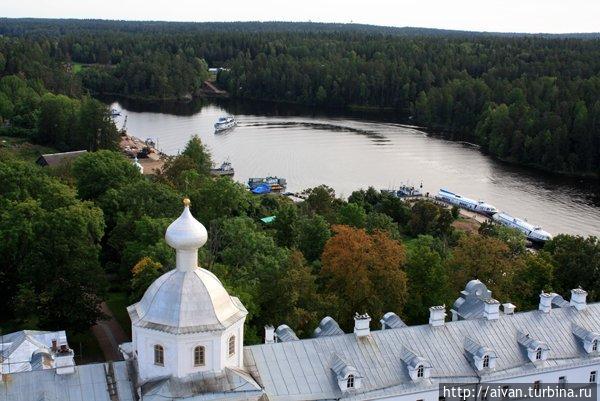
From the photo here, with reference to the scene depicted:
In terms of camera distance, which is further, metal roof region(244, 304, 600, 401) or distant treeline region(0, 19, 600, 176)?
distant treeline region(0, 19, 600, 176)

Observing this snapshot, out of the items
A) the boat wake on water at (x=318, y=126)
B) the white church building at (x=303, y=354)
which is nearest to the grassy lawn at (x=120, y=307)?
the white church building at (x=303, y=354)

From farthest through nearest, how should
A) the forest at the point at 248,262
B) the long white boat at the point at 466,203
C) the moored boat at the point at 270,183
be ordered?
the moored boat at the point at 270,183, the long white boat at the point at 466,203, the forest at the point at 248,262

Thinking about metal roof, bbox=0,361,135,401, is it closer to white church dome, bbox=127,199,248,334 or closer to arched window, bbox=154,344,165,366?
arched window, bbox=154,344,165,366

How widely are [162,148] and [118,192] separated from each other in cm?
5390

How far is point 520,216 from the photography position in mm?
77875

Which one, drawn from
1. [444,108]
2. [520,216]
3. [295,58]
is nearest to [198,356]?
[520,216]

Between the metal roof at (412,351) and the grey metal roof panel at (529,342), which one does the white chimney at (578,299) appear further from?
the grey metal roof panel at (529,342)

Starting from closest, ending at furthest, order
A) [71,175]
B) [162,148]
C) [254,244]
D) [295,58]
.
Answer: [254,244], [71,175], [162,148], [295,58]

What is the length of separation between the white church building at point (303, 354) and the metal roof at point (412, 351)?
0.14 feet

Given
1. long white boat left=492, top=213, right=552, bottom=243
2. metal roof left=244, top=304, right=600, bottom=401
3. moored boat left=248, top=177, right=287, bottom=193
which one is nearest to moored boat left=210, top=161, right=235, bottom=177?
moored boat left=248, top=177, right=287, bottom=193

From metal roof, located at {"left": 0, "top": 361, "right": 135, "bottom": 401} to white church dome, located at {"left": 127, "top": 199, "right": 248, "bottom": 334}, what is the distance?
104 inches

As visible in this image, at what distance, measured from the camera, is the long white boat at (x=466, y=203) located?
7806 cm

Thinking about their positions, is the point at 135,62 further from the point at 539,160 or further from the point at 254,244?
the point at 254,244

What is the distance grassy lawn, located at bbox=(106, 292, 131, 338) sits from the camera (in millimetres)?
43219
